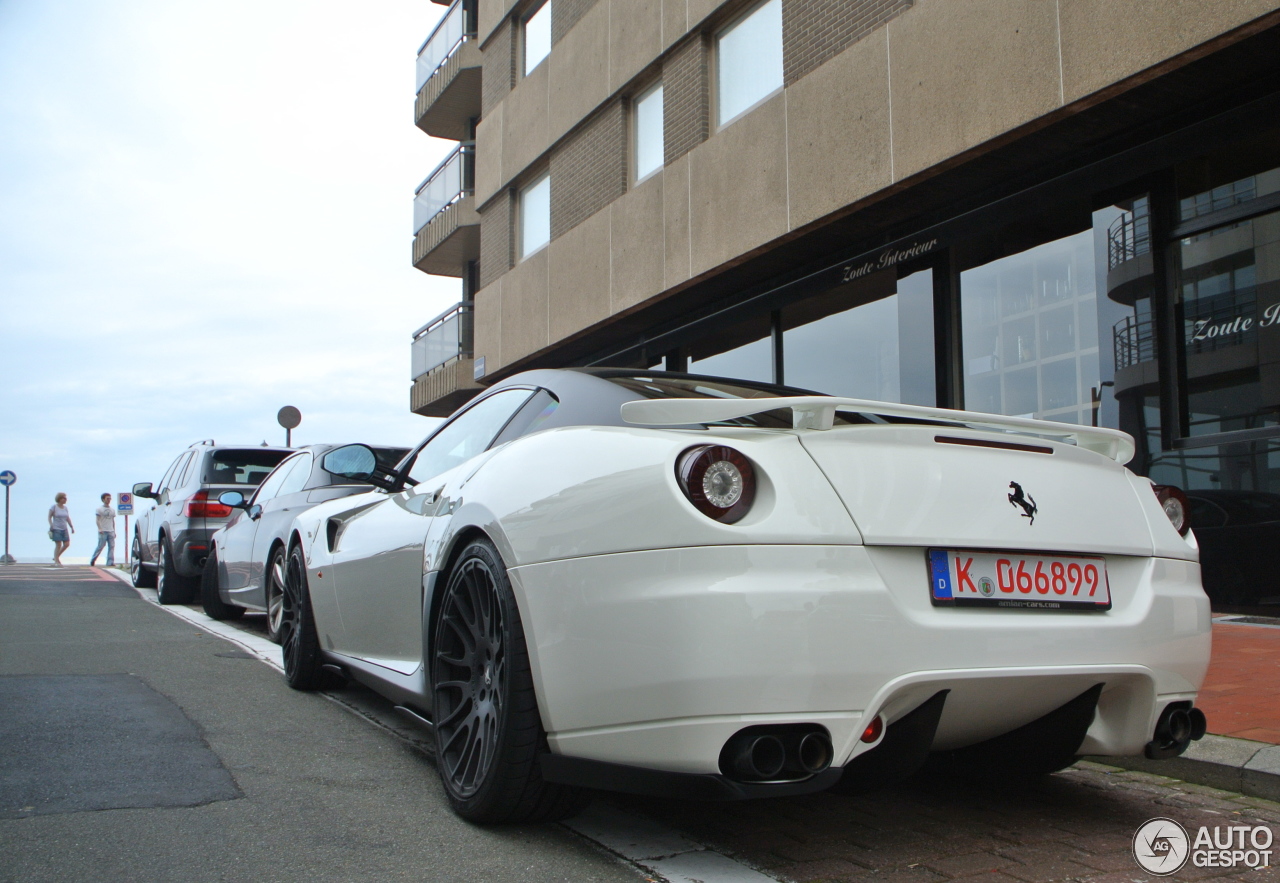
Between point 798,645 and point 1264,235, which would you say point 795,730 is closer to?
point 798,645

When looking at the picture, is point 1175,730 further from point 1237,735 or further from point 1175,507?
point 1237,735

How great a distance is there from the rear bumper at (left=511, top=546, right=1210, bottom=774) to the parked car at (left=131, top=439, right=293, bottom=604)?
27.3 ft

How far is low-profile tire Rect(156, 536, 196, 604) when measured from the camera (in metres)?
10.7

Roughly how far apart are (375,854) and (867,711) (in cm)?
125

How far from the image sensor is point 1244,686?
4.95 meters

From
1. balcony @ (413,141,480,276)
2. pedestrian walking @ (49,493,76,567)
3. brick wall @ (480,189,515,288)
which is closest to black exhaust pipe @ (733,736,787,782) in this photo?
brick wall @ (480,189,515,288)

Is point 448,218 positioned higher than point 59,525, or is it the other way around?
point 448,218

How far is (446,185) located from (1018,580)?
21.2 m

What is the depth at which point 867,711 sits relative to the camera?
2.32 m

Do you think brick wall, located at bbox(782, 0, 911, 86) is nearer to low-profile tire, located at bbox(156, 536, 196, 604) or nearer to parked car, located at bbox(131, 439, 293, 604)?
parked car, located at bbox(131, 439, 293, 604)

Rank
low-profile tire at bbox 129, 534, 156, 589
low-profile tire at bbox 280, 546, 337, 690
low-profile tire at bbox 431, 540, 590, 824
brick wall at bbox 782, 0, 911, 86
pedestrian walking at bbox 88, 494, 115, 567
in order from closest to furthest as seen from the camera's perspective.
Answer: low-profile tire at bbox 431, 540, 590, 824 → low-profile tire at bbox 280, 546, 337, 690 → brick wall at bbox 782, 0, 911, 86 → low-profile tire at bbox 129, 534, 156, 589 → pedestrian walking at bbox 88, 494, 115, 567

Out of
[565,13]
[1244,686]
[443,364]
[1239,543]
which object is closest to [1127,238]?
[1239,543]

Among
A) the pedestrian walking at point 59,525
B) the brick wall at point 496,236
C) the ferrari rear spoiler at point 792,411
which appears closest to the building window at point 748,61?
the brick wall at point 496,236

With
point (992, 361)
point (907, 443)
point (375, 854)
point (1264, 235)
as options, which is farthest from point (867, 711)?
point (992, 361)
